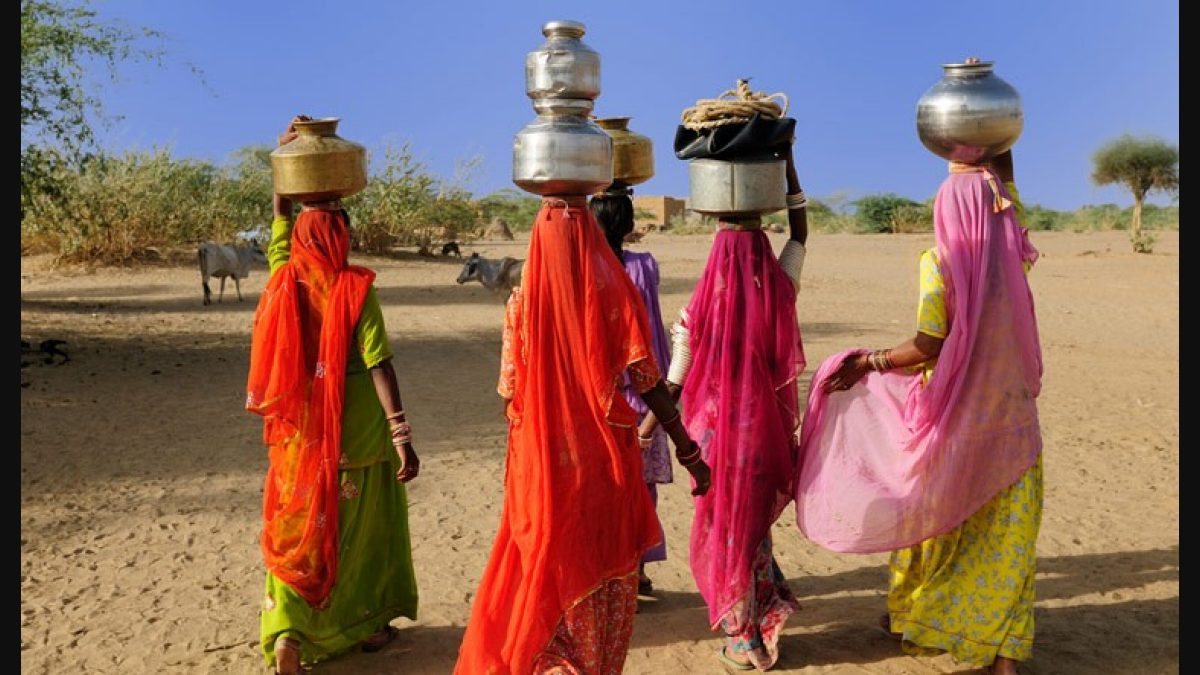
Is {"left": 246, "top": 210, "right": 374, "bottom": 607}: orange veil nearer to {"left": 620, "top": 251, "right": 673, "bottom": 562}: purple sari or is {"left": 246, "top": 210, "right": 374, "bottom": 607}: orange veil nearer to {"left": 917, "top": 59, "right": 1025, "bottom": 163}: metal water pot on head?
{"left": 620, "top": 251, "right": 673, "bottom": 562}: purple sari

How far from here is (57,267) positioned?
23250 millimetres

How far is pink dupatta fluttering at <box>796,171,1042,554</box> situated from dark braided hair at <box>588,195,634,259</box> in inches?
53.2

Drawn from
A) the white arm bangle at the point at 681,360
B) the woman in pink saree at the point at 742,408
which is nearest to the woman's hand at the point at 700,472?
the woman in pink saree at the point at 742,408

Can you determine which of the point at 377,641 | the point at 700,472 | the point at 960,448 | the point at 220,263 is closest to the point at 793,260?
the point at 960,448

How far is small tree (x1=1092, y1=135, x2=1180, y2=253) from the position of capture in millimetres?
35625

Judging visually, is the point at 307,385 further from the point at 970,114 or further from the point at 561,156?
the point at 970,114

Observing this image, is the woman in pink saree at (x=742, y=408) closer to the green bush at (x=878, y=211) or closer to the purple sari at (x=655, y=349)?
the purple sari at (x=655, y=349)

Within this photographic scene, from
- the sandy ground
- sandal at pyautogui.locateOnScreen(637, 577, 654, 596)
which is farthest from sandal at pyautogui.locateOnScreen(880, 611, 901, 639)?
sandal at pyautogui.locateOnScreen(637, 577, 654, 596)

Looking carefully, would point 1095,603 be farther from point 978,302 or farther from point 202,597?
point 202,597

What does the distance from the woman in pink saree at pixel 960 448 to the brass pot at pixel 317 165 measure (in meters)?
2.09

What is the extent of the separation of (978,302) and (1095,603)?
2.03 m

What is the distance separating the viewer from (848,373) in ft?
13.4

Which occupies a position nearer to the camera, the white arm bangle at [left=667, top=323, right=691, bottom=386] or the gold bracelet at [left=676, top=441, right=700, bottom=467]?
the gold bracelet at [left=676, top=441, right=700, bottom=467]

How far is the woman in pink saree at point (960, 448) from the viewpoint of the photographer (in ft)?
12.4
